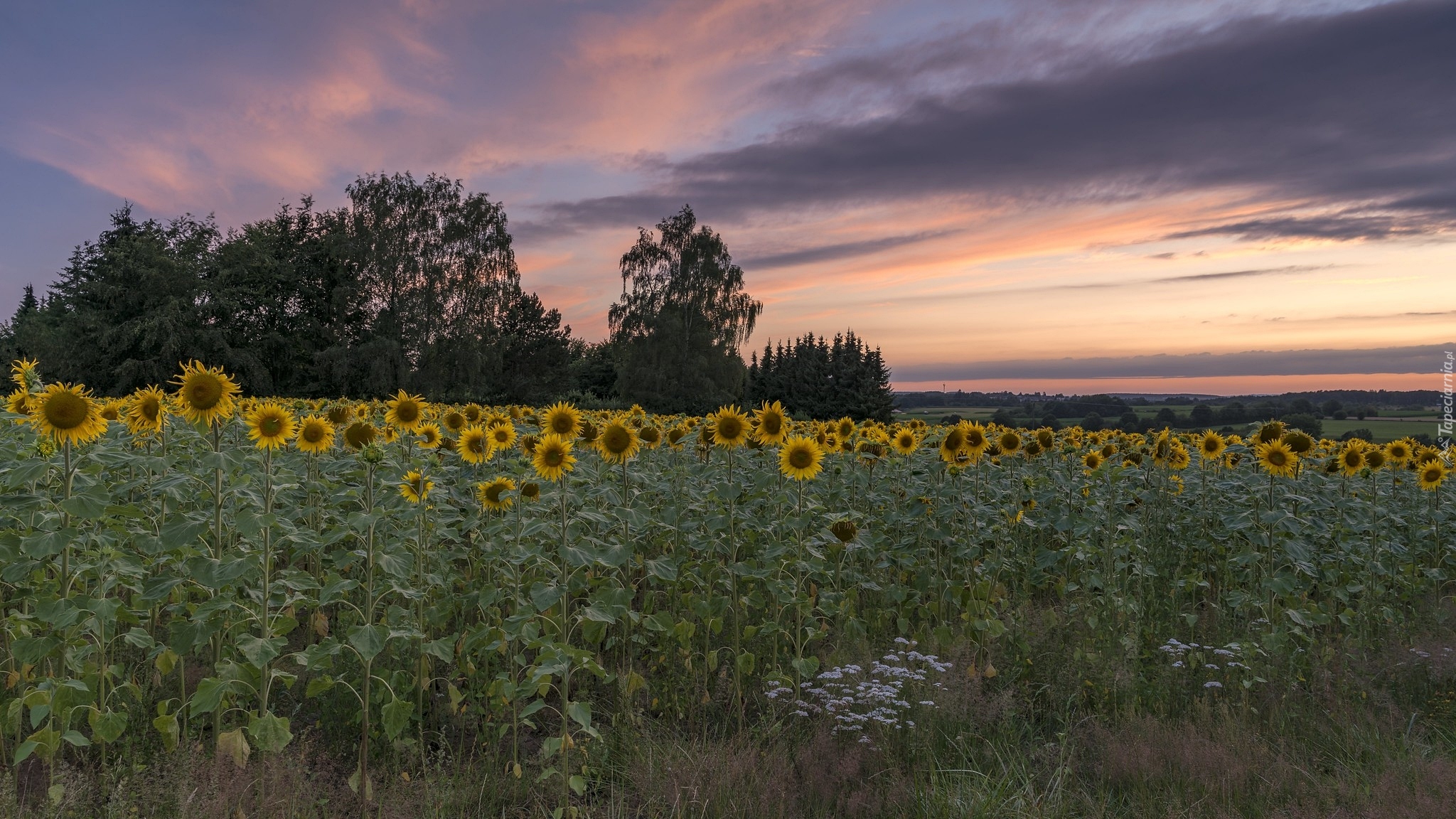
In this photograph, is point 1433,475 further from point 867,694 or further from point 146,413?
point 146,413

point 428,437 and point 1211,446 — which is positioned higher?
point 428,437

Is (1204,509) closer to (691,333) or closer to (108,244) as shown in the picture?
(691,333)

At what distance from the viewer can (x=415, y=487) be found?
483 centimetres

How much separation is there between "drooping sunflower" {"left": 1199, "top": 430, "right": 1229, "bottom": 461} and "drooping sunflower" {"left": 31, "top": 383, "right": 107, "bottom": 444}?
9016 mm

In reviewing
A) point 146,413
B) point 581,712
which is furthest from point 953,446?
point 146,413

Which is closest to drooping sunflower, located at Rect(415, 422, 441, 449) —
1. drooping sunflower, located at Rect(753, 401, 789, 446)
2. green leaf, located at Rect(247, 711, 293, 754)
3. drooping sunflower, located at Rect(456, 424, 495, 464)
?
drooping sunflower, located at Rect(456, 424, 495, 464)

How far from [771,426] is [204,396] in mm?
3495

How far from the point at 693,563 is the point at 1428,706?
558 centimetres

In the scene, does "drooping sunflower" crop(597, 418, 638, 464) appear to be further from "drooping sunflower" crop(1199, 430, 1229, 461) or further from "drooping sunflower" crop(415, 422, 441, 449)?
"drooping sunflower" crop(1199, 430, 1229, 461)

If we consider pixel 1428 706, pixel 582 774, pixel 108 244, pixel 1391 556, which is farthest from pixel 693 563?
pixel 108 244


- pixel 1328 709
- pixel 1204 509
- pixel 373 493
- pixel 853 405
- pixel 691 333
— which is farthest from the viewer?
pixel 853 405

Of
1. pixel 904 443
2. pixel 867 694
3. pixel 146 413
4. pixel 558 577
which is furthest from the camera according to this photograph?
pixel 904 443

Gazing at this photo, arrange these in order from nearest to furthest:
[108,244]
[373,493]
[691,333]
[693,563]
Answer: [373,493], [693,563], [691,333], [108,244]

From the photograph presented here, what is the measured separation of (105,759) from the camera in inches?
162
